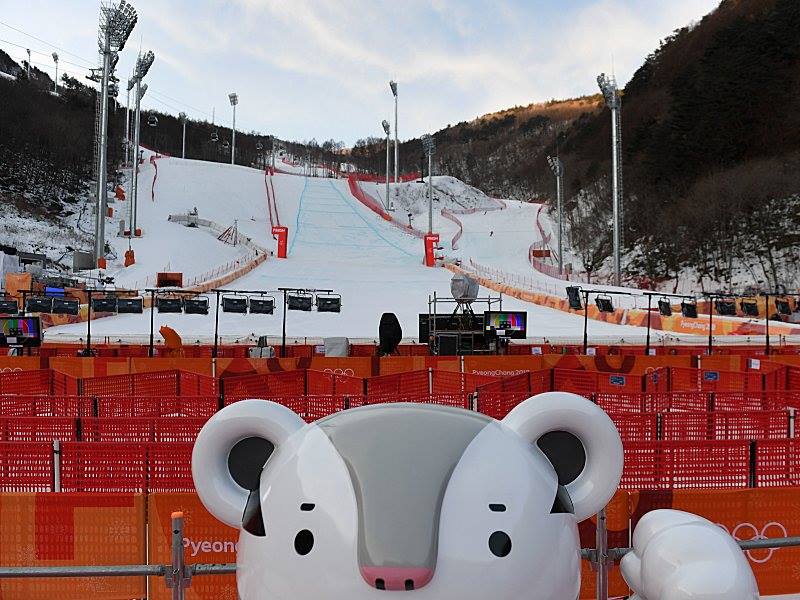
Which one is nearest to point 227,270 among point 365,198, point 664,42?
point 365,198

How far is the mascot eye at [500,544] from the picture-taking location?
2365 millimetres

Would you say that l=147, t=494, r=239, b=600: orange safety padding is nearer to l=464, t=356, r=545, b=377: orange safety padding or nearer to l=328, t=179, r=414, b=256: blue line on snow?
l=464, t=356, r=545, b=377: orange safety padding

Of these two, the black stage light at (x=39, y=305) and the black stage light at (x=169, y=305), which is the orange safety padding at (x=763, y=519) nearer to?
the black stage light at (x=169, y=305)

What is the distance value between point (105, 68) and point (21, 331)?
3339 cm

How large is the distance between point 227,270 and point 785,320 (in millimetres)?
30367

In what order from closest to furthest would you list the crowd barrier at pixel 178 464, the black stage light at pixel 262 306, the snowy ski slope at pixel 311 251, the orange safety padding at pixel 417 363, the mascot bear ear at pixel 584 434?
the mascot bear ear at pixel 584 434, the crowd barrier at pixel 178 464, the orange safety padding at pixel 417 363, the black stage light at pixel 262 306, the snowy ski slope at pixel 311 251

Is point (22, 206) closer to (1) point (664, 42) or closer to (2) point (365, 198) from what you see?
(2) point (365, 198)

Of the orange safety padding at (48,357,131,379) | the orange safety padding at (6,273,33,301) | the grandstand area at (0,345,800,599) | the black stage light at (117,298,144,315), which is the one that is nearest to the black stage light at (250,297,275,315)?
the black stage light at (117,298,144,315)

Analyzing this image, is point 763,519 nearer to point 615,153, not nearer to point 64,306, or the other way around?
point 64,306

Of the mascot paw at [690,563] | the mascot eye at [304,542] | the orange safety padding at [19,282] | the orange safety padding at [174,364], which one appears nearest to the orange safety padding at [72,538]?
the mascot eye at [304,542]

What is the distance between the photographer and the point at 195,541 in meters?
4.87

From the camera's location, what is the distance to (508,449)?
2.65 metres

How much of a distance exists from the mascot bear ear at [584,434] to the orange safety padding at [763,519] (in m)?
2.59

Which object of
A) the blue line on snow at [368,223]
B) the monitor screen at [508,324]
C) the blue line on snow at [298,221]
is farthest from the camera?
the blue line on snow at [298,221]
